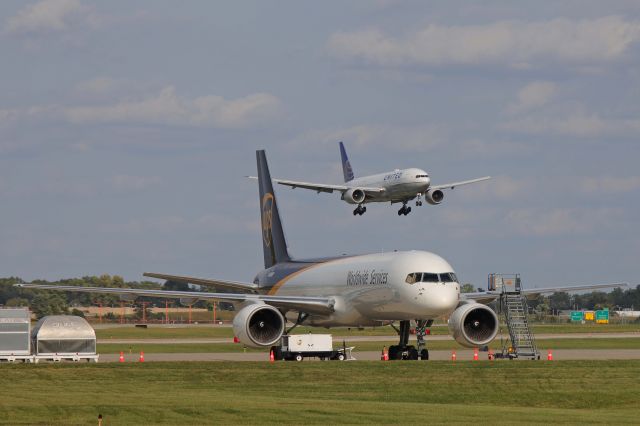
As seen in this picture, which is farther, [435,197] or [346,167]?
[346,167]

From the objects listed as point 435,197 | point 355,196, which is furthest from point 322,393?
point 355,196

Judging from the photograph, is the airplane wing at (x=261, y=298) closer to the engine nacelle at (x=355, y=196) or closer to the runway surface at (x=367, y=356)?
the runway surface at (x=367, y=356)

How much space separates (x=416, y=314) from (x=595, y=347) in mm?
25694

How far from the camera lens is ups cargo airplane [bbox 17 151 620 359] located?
53000 millimetres

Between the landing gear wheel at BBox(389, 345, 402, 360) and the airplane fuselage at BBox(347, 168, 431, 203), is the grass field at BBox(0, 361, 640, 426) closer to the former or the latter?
the landing gear wheel at BBox(389, 345, 402, 360)

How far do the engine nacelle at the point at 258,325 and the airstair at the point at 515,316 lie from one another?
10.1 metres

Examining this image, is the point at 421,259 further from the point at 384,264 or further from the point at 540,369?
the point at 540,369

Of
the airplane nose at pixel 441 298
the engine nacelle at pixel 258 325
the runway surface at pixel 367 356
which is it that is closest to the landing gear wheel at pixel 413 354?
the airplane nose at pixel 441 298

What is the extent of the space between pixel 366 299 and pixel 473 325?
4.85 meters

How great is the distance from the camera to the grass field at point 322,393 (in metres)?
31.9

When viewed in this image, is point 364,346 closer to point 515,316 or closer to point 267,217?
point 267,217

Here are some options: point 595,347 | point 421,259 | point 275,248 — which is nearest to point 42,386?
point 421,259

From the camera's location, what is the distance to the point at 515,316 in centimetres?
5872

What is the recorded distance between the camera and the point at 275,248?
71.8 meters
